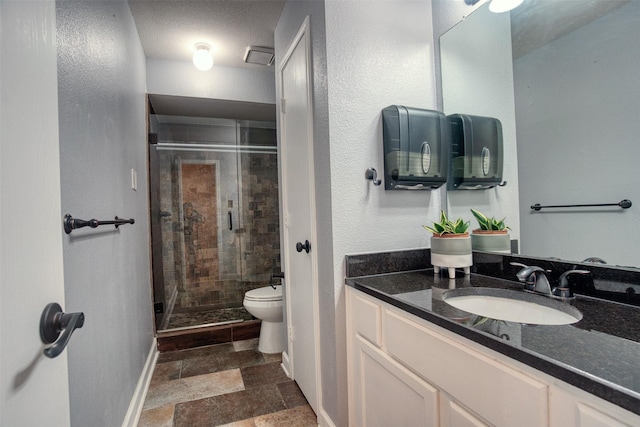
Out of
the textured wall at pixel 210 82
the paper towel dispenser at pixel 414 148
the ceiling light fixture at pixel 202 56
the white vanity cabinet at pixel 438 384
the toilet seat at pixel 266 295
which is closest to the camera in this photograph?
the white vanity cabinet at pixel 438 384

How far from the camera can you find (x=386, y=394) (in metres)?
1.08

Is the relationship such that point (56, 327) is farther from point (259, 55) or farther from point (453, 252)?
point (259, 55)

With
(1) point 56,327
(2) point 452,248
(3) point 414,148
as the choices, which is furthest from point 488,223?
(1) point 56,327

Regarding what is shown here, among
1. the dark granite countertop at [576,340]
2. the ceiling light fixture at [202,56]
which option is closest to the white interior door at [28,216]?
the dark granite countertop at [576,340]

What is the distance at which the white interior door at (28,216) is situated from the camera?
0.43m

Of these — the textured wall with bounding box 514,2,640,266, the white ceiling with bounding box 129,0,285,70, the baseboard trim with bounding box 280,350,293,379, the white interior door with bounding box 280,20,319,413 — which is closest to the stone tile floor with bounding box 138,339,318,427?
the baseboard trim with bounding box 280,350,293,379

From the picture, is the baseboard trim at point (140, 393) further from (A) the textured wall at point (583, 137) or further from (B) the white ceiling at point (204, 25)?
(B) the white ceiling at point (204, 25)

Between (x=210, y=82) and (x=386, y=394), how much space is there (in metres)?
2.68

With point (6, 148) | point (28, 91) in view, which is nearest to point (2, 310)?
point (6, 148)

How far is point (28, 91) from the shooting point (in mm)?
499

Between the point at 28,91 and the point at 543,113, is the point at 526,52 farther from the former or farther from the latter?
the point at 28,91

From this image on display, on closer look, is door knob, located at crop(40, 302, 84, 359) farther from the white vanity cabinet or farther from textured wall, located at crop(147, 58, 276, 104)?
textured wall, located at crop(147, 58, 276, 104)

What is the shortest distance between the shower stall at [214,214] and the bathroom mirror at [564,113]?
2.46 m

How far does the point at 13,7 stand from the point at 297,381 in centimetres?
206
